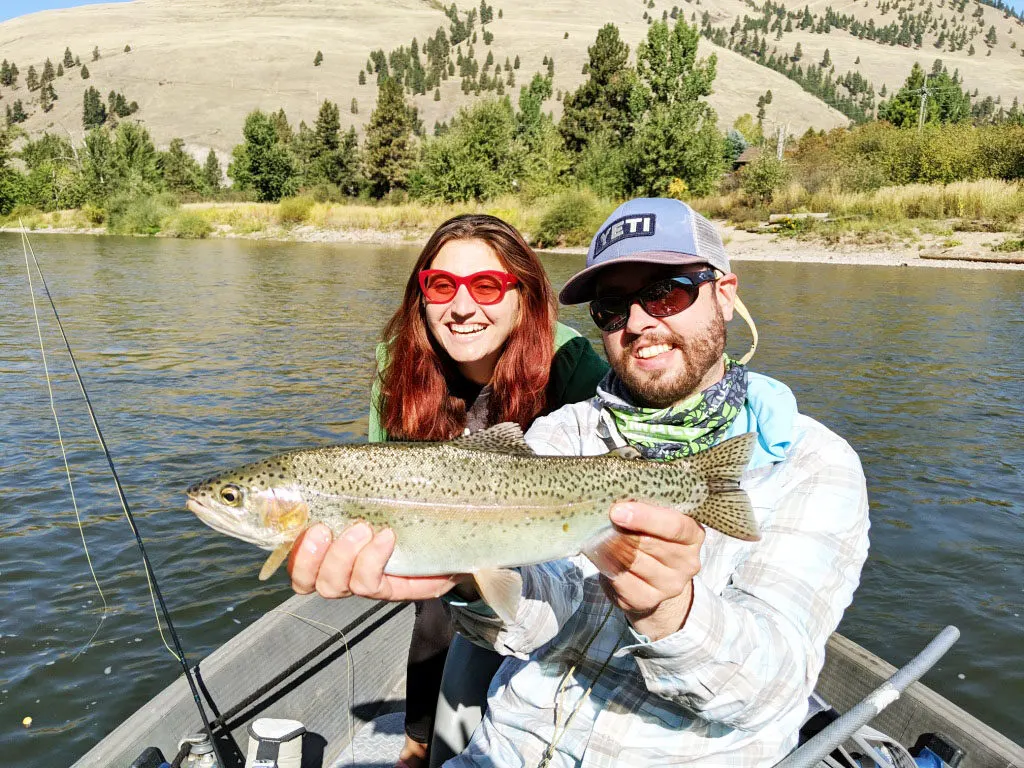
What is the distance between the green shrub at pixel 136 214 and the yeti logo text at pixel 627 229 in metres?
56.1

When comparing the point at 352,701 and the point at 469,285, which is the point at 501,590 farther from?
the point at 352,701

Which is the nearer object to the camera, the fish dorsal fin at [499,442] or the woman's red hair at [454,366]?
the fish dorsal fin at [499,442]

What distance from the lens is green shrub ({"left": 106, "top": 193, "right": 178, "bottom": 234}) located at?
53.7 metres

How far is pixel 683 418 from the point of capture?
284 cm

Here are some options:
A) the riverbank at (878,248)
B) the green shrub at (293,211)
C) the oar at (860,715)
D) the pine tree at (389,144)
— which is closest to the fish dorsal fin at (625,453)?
the oar at (860,715)

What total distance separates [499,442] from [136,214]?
58.5 meters

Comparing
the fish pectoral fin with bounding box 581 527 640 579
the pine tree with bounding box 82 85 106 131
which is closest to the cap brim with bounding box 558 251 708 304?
the fish pectoral fin with bounding box 581 527 640 579

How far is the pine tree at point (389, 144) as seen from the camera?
67812 mm

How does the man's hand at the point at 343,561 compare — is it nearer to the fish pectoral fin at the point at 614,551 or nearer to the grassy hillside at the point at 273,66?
the fish pectoral fin at the point at 614,551

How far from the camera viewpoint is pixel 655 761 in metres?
2.25

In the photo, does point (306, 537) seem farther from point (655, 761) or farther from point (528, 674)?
point (655, 761)

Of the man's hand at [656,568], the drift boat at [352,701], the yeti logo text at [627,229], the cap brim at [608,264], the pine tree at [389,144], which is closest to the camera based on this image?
the man's hand at [656,568]

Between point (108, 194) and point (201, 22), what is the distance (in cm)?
15283

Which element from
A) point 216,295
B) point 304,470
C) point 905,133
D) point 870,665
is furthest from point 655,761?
point 905,133
